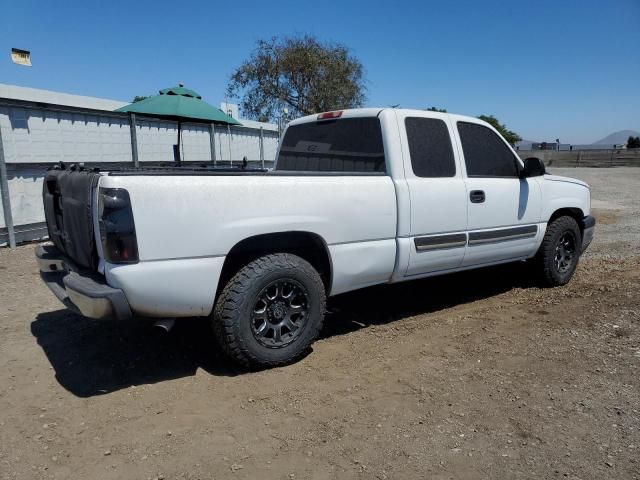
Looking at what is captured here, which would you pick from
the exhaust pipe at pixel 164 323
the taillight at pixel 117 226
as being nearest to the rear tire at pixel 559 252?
the exhaust pipe at pixel 164 323

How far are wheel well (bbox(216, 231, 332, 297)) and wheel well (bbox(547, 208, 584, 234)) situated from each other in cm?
299

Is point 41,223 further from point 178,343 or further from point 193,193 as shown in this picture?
point 193,193

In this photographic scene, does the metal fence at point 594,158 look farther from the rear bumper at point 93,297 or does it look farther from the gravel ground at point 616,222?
the rear bumper at point 93,297

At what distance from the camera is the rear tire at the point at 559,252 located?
5523mm

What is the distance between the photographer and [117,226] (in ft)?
9.73

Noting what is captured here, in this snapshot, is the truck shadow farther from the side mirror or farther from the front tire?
the side mirror

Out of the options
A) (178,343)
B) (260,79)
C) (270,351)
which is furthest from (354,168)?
(260,79)

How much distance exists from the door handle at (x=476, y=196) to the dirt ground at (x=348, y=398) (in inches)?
44.4

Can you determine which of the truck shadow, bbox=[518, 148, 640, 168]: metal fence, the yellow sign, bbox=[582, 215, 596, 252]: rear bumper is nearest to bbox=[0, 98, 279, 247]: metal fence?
the yellow sign

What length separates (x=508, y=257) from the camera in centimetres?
520

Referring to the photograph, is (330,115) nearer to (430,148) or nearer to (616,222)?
(430,148)

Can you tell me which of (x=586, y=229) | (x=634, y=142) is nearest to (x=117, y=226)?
(x=586, y=229)

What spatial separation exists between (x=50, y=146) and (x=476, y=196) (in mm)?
7113

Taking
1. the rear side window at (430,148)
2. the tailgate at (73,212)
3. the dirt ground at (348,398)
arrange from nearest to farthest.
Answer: the dirt ground at (348,398) → the tailgate at (73,212) → the rear side window at (430,148)
